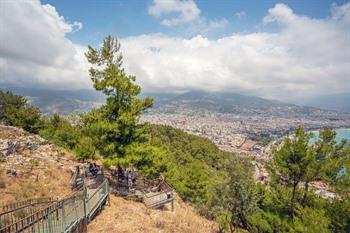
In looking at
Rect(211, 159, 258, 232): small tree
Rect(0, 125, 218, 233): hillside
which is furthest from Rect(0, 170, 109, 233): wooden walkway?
Rect(211, 159, 258, 232): small tree

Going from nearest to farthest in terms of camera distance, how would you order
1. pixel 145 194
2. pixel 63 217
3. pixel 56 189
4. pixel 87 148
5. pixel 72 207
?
pixel 63 217, pixel 72 207, pixel 56 189, pixel 145 194, pixel 87 148

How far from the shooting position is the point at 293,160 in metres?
17.4

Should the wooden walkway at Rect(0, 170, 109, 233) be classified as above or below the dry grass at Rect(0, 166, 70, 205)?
above

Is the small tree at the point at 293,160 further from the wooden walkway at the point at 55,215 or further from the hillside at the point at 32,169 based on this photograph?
the hillside at the point at 32,169

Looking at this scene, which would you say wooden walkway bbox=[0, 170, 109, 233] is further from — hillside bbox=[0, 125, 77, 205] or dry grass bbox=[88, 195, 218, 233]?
hillside bbox=[0, 125, 77, 205]

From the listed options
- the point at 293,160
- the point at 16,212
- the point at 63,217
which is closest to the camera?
the point at 63,217

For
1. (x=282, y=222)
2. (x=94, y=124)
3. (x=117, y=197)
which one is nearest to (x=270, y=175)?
(x=282, y=222)

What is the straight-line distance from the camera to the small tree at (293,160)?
16.8 metres

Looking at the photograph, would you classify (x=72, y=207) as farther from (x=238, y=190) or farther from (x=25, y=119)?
(x=25, y=119)

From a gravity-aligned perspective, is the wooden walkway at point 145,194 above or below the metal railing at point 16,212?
below

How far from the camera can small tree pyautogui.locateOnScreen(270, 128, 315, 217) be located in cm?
1684

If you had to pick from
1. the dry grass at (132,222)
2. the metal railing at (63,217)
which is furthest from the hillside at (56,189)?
the metal railing at (63,217)

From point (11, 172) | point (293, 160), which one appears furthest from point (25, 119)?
point (293, 160)

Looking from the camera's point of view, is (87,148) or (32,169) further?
(87,148)
